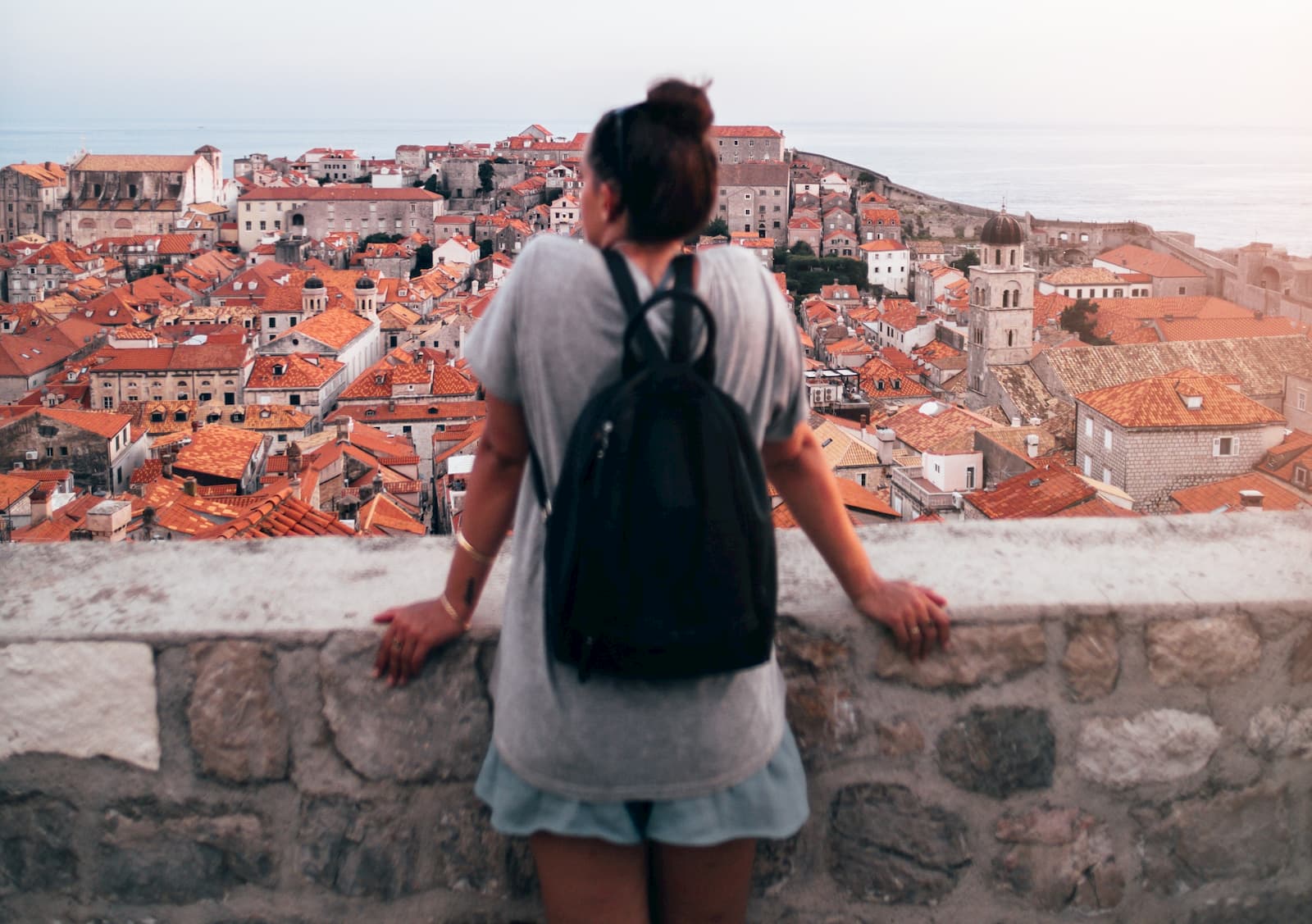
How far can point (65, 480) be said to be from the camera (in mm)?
17844

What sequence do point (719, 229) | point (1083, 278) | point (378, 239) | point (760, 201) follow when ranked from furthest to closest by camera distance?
1. point (378, 239)
2. point (760, 201)
3. point (719, 229)
4. point (1083, 278)

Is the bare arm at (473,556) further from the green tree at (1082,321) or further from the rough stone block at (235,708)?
the green tree at (1082,321)

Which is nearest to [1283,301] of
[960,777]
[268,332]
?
[268,332]

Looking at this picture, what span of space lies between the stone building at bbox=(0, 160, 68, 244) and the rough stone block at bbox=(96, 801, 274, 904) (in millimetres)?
61032

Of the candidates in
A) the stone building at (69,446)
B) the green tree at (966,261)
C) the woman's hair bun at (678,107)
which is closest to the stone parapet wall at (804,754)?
the woman's hair bun at (678,107)

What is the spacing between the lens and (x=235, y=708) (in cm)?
127

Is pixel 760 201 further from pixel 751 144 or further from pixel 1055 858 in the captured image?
pixel 1055 858

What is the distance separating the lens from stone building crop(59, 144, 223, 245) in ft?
184

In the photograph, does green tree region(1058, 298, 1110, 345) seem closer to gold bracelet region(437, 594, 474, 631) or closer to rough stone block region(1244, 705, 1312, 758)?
rough stone block region(1244, 705, 1312, 758)

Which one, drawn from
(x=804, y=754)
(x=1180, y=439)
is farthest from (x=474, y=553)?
(x=1180, y=439)

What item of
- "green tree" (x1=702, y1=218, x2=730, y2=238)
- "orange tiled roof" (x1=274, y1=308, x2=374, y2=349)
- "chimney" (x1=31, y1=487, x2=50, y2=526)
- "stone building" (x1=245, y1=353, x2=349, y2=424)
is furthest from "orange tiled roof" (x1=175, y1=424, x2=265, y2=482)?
"green tree" (x1=702, y1=218, x2=730, y2=238)

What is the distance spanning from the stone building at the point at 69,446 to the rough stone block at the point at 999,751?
69.1 ft

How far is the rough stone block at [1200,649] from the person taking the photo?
1.30m

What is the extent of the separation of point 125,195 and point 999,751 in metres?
61.1
